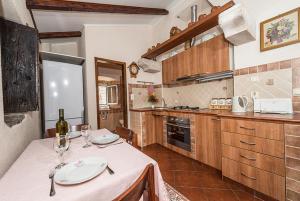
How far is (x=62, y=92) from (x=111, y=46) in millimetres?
1515

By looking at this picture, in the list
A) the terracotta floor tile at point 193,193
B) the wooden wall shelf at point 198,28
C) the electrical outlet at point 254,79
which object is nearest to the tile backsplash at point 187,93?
the electrical outlet at point 254,79

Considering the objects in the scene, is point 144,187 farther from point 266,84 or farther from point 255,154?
point 266,84

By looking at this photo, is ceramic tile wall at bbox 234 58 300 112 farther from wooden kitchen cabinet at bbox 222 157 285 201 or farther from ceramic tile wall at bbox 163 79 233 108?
wooden kitchen cabinet at bbox 222 157 285 201

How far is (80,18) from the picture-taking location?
3.07 metres

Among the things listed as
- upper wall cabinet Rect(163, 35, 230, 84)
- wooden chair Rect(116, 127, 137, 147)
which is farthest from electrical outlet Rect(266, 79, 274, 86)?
wooden chair Rect(116, 127, 137, 147)

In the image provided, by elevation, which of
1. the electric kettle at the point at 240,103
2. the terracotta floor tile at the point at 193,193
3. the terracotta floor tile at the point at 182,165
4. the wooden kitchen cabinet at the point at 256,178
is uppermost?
the electric kettle at the point at 240,103

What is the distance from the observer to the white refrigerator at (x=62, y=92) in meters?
2.85

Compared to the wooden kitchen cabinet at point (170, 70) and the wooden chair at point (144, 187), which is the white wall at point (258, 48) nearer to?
the wooden kitchen cabinet at point (170, 70)

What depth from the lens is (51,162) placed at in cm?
93

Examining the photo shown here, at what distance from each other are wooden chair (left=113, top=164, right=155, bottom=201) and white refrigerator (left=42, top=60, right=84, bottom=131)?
285 cm

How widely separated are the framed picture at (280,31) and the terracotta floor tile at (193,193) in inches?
76.5

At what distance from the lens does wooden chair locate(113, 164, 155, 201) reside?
1.74ft

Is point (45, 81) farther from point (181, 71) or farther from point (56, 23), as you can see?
point (181, 71)

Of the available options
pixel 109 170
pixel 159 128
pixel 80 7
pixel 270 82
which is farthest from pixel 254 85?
pixel 80 7
